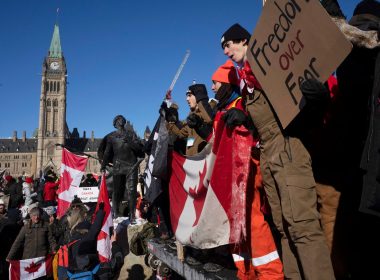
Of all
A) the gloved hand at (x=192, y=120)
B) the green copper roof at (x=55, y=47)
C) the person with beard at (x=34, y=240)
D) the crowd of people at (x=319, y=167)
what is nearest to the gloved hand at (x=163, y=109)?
the gloved hand at (x=192, y=120)

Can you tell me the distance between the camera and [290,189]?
2.52 metres

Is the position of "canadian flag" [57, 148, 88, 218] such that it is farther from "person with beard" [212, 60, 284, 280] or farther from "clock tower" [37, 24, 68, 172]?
"clock tower" [37, 24, 68, 172]

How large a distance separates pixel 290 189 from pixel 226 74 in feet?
5.74

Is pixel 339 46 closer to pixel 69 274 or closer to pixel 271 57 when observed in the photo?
pixel 271 57

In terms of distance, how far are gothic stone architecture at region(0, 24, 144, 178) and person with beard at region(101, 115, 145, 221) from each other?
4732 inches

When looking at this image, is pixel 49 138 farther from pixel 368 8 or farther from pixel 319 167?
pixel 368 8

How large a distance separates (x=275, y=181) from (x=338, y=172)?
515 millimetres

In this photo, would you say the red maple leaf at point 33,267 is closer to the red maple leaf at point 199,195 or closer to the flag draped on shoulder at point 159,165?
the flag draped on shoulder at point 159,165

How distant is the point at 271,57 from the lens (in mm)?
2658

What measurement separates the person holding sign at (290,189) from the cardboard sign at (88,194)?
6432 millimetres

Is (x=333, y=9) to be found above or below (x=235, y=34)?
Result: below

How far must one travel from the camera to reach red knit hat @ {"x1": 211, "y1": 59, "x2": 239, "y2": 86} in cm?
381

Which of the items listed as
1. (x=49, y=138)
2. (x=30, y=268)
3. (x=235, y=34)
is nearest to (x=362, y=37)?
(x=235, y=34)

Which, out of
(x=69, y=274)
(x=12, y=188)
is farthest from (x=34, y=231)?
(x=12, y=188)
